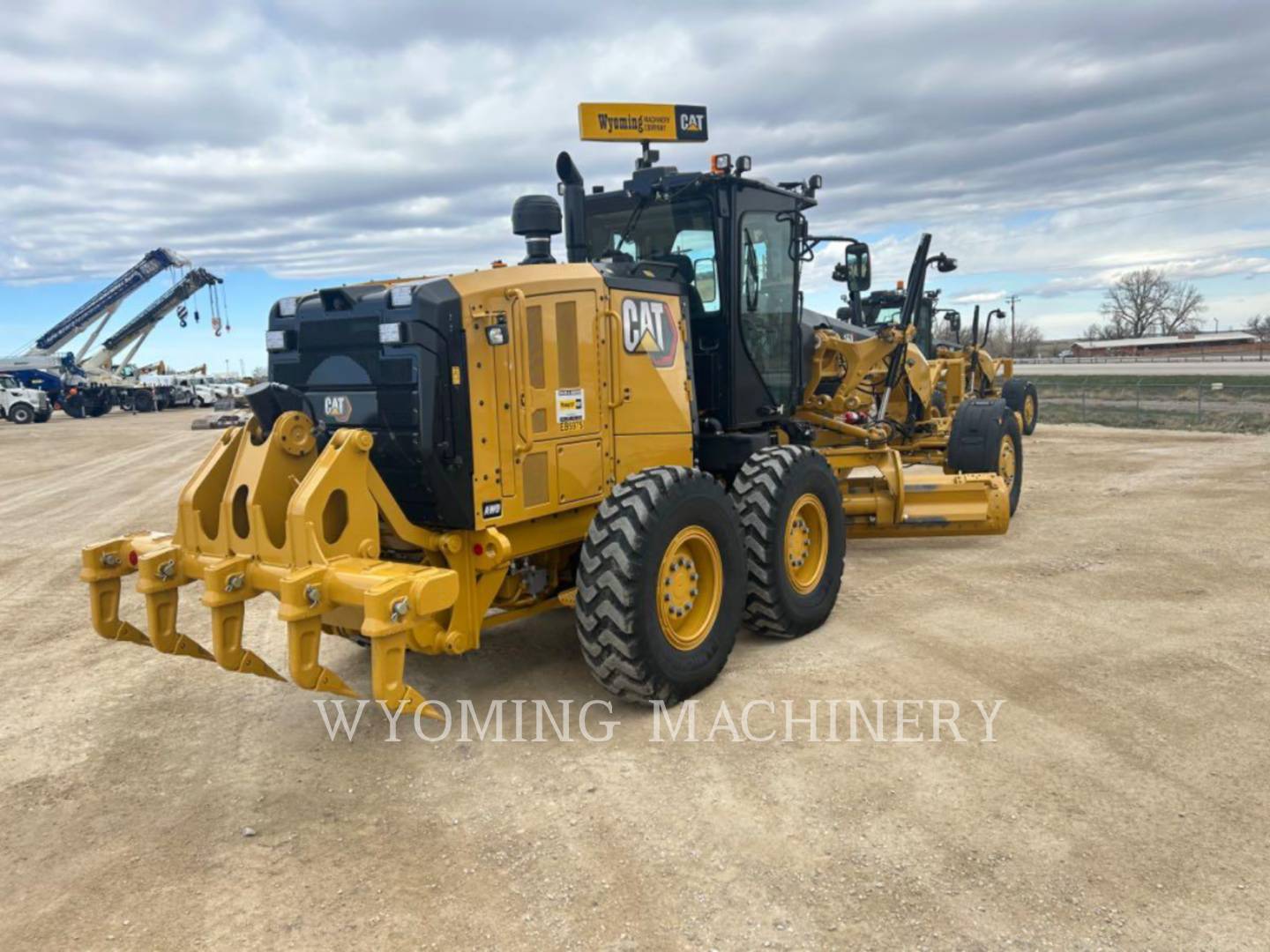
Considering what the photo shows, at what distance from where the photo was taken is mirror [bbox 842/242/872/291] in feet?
25.4

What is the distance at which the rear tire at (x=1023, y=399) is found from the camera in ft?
65.3

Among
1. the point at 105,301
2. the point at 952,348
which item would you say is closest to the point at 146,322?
the point at 105,301

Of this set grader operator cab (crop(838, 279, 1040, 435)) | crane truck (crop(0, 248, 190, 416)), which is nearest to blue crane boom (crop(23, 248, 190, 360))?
crane truck (crop(0, 248, 190, 416))

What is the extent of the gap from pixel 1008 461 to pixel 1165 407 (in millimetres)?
18701

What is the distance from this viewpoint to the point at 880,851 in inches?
138

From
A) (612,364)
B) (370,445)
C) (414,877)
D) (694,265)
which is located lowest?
(414,877)

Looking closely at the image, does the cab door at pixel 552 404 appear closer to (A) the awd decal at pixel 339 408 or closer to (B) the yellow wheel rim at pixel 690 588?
(B) the yellow wheel rim at pixel 690 588

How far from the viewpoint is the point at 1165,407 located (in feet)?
84.1

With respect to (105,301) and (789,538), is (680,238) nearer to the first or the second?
(789,538)

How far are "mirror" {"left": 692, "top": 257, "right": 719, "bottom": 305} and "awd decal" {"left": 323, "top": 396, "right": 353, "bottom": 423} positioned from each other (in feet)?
8.95

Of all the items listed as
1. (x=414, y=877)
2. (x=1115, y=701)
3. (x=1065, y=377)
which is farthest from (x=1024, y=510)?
(x=1065, y=377)

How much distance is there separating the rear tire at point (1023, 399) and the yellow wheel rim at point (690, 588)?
1626 cm

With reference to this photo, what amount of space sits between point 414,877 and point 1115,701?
3676 millimetres

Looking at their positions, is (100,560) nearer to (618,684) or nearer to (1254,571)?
(618,684)
